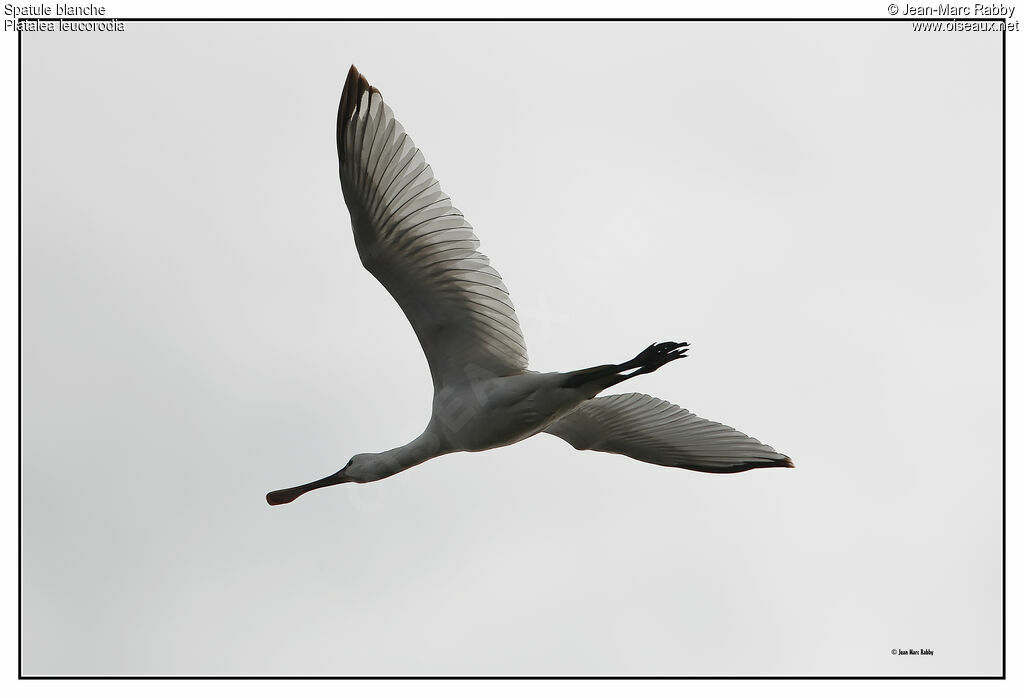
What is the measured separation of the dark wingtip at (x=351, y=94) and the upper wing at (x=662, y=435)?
3.36 metres

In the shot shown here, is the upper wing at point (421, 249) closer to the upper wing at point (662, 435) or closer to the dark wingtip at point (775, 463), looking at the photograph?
the upper wing at point (662, 435)

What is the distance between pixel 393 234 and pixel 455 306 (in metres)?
0.85

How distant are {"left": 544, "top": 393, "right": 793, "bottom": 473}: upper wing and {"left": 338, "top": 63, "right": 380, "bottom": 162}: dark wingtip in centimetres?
336

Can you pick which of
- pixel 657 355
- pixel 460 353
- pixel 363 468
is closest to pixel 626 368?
pixel 657 355

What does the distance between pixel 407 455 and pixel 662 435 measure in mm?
2388

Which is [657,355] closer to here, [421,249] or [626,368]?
[626,368]

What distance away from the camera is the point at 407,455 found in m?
8.59

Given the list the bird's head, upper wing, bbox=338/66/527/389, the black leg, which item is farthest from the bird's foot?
the bird's head

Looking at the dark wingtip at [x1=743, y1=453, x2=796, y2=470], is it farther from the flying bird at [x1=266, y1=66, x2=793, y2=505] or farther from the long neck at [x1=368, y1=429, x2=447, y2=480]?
the long neck at [x1=368, y1=429, x2=447, y2=480]

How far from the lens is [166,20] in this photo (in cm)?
1010

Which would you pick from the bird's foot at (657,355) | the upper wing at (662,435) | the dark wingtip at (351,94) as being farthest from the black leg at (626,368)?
the dark wingtip at (351,94)

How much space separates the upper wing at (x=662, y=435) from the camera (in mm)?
9109

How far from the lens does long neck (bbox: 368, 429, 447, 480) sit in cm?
849

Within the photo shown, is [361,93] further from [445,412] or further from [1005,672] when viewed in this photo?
[1005,672]
